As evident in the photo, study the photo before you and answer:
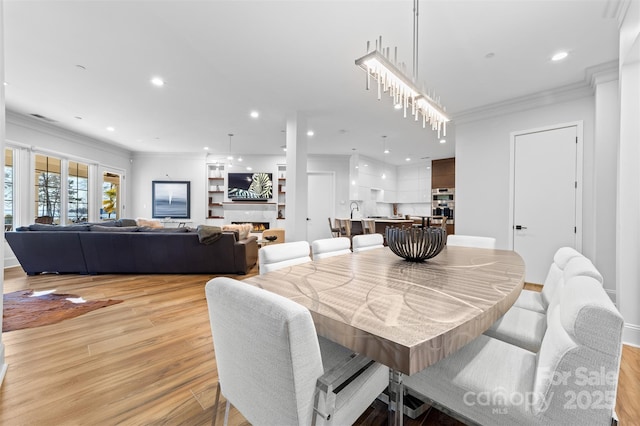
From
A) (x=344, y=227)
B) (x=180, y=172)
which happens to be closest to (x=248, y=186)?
(x=180, y=172)

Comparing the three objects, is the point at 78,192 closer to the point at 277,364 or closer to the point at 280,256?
the point at 280,256

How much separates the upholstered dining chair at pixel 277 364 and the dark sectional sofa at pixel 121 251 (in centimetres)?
340

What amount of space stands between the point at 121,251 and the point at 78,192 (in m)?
3.46

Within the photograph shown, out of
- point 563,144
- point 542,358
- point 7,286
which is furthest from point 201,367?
point 563,144

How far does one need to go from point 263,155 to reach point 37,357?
6553 mm

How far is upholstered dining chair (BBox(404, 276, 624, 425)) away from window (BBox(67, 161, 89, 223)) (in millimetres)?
7798

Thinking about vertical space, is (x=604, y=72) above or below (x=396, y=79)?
above

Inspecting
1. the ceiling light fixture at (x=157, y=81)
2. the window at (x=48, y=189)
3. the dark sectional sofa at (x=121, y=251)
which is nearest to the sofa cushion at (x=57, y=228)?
the dark sectional sofa at (x=121, y=251)

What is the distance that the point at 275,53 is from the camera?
2.76m

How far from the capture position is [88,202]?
6.36 meters

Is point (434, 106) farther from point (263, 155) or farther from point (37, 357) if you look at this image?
point (263, 155)

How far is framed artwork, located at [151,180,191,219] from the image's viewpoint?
765 cm

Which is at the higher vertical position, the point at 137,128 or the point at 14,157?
the point at 137,128

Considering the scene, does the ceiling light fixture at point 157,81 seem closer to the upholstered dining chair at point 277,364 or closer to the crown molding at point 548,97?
the upholstered dining chair at point 277,364
